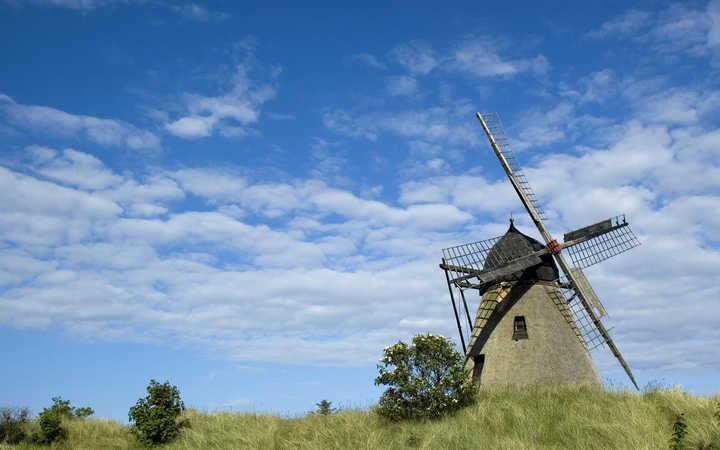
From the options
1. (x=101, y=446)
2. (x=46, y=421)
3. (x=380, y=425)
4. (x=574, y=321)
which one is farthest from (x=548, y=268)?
(x=46, y=421)

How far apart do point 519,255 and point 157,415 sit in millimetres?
18254

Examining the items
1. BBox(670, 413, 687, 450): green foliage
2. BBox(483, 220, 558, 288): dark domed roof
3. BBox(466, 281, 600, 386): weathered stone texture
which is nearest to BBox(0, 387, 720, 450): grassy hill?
BBox(670, 413, 687, 450): green foliage

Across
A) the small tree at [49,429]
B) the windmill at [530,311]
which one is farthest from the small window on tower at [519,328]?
the small tree at [49,429]

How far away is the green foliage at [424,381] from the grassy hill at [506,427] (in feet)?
2.25

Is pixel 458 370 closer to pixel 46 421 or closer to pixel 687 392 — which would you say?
pixel 687 392

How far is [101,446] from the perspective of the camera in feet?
74.8

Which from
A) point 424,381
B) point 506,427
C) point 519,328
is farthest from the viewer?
point 519,328

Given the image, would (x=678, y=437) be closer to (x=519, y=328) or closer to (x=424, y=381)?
(x=424, y=381)

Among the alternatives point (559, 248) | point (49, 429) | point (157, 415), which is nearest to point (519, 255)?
point (559, 248)

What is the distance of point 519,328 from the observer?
86.4ft

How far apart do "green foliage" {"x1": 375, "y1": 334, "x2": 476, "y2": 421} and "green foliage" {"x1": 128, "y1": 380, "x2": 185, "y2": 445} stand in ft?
27.0

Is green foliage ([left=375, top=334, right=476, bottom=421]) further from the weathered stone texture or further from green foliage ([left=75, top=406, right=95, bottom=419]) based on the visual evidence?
green foliage ([left=75, top=406, right=95, bottom=419])

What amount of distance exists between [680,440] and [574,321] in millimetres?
12606

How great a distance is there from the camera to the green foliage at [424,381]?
21.2m
